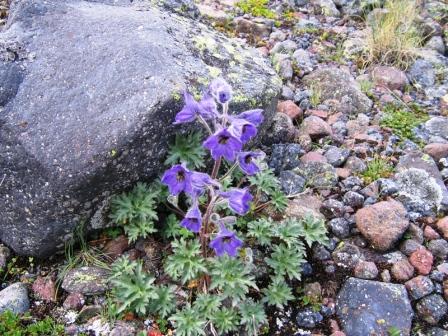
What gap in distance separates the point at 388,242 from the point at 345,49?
367 centimetres

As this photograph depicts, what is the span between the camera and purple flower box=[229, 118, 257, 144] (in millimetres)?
3144

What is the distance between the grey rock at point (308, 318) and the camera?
3.93 meters

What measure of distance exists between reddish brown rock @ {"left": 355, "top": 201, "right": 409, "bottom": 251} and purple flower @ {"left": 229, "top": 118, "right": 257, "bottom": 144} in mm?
1639

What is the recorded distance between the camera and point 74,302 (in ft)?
13.0

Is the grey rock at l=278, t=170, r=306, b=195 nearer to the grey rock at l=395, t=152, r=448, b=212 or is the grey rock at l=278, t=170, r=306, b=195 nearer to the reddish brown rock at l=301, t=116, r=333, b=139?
the reddish brown rock at l=301, t=116, r=333, b=139

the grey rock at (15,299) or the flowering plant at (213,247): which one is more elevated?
the flowering plant at (213,247)

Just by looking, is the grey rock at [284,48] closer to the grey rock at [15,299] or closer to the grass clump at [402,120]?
the grass clump at [402,120]

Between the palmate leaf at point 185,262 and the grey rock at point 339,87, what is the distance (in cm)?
293

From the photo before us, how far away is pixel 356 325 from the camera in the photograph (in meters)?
3.89

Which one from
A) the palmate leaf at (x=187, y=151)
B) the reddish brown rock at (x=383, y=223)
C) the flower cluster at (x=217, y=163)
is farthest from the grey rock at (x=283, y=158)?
the flower cluster at (x=217, y=163)

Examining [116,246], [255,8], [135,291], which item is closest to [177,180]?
[135,291]

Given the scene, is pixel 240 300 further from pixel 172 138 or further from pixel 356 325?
pixel 172 138

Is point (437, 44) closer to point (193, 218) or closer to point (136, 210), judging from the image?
point (136, 210)

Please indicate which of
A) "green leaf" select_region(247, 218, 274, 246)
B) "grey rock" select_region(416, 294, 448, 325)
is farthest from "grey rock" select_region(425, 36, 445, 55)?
"green leaf" select_region(247, 218, 274, 246)
